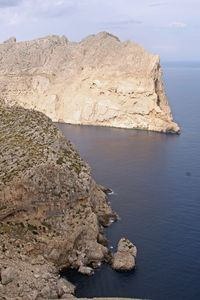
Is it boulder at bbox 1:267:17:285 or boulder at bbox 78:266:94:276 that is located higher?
boulder at bbox 1:267:17:285

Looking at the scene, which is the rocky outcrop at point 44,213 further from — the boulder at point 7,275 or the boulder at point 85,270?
the boulder at point 7,275

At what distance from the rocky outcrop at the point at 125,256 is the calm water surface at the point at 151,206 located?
974mm

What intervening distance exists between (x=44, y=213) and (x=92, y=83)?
99921 millimetres

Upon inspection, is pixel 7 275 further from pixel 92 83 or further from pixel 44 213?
pixel 92 83

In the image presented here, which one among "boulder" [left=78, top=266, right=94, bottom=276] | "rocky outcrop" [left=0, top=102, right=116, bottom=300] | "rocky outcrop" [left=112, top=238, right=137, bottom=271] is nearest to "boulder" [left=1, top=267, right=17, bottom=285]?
"rocky outcrop" [left=0, top=102, right=116, bottom=300]

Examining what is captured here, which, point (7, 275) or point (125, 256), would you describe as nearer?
point (7, 275)

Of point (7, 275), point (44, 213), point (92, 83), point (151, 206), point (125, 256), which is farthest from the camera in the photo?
point (92, 83)

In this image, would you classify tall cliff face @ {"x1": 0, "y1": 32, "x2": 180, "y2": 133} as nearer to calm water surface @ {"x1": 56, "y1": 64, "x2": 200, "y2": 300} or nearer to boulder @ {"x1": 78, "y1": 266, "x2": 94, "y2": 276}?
calm water surface @ {"x1": 56, "y1": 64, "x2": 200, "y2": 300}

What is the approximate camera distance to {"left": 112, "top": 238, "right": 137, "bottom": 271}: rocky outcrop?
1950 inches

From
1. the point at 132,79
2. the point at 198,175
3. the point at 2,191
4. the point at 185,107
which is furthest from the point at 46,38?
the point at 2,191

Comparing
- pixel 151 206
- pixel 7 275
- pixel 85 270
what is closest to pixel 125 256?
pixel 85 270

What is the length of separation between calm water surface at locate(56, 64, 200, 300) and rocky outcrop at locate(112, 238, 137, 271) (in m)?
0.97

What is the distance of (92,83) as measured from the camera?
145625 mm

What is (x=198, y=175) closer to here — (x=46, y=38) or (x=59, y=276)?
(x=59, y=276)
